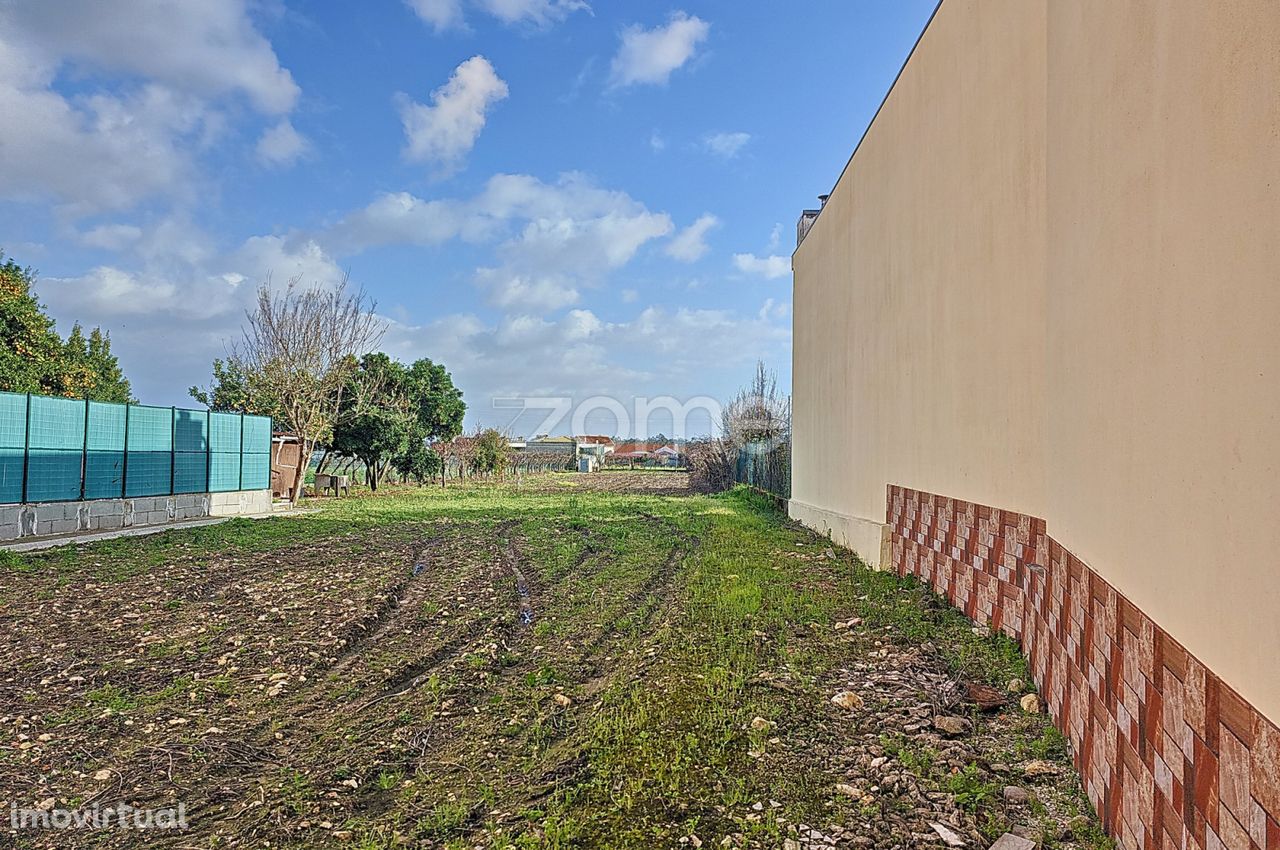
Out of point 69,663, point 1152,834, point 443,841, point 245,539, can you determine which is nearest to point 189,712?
point 69,663

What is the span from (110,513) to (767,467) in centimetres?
1383

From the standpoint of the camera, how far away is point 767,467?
19.6m

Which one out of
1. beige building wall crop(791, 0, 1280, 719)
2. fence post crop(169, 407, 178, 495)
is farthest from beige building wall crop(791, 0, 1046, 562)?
fence post crop(169, 407, 178, 495)

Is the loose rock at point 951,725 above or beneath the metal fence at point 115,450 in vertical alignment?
beneath

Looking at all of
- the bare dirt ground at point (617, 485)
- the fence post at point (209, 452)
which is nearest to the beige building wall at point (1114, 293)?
the fence post at point (209, 452)

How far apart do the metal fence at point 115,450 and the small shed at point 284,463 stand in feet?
7.21

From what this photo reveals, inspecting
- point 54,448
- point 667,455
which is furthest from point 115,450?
point 667,455

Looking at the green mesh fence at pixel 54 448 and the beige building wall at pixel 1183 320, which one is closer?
the beige building wall at pixel 1183 320

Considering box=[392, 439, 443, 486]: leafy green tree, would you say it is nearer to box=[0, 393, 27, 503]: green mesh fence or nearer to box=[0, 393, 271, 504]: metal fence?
box=[0, 393, 271, 504]: metal fence

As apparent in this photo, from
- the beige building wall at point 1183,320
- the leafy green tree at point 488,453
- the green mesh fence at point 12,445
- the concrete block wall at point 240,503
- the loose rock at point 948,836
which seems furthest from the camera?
the leafy green tree at point 488,453

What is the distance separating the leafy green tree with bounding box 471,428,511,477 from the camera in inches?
1368

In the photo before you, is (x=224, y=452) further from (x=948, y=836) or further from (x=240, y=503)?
(x=948, y=836)

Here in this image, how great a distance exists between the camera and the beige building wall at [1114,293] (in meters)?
1.58

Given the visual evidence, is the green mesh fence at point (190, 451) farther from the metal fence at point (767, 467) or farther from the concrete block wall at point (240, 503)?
the metal fence at point (767, 467)
